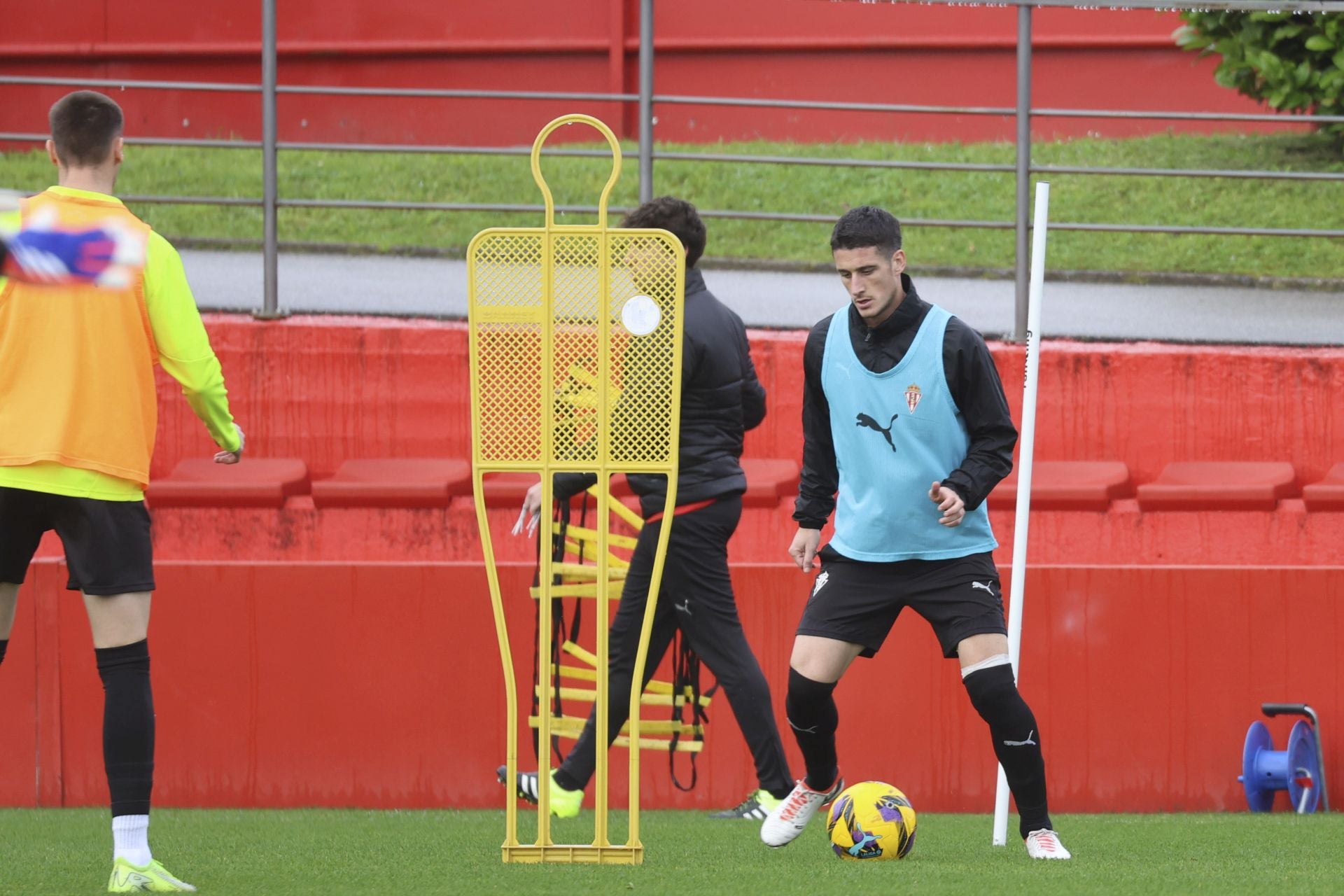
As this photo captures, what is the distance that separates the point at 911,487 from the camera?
5234mm

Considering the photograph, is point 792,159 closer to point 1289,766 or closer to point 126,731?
point 1289,766

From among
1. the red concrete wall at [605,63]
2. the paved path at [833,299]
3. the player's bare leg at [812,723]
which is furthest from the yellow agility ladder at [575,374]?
the red concrete wall at [605,63]

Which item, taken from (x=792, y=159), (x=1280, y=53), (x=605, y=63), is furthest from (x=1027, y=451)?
(x=605, y=63)

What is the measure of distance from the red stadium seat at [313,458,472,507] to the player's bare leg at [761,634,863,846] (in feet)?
10.6

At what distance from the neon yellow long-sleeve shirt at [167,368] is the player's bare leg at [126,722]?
10.7 inches

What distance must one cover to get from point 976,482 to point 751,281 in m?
7.77

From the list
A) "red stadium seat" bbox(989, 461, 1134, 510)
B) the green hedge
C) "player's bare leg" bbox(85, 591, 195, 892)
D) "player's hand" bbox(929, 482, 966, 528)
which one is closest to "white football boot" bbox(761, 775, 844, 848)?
"player's hand" bbox(929, 482, 966, 528)

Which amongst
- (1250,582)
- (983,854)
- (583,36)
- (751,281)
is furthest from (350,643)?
(583,36)

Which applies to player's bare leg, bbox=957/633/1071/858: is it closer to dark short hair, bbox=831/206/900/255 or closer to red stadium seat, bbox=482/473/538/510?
dark short hair, bbox=831/206/900/255

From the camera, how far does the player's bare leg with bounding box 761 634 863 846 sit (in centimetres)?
537

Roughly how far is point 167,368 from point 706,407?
207cm

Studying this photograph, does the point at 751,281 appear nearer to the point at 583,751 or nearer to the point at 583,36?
the point at 583,36

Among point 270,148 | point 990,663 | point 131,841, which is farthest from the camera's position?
point 270,148

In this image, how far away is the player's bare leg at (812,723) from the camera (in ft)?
17.6
